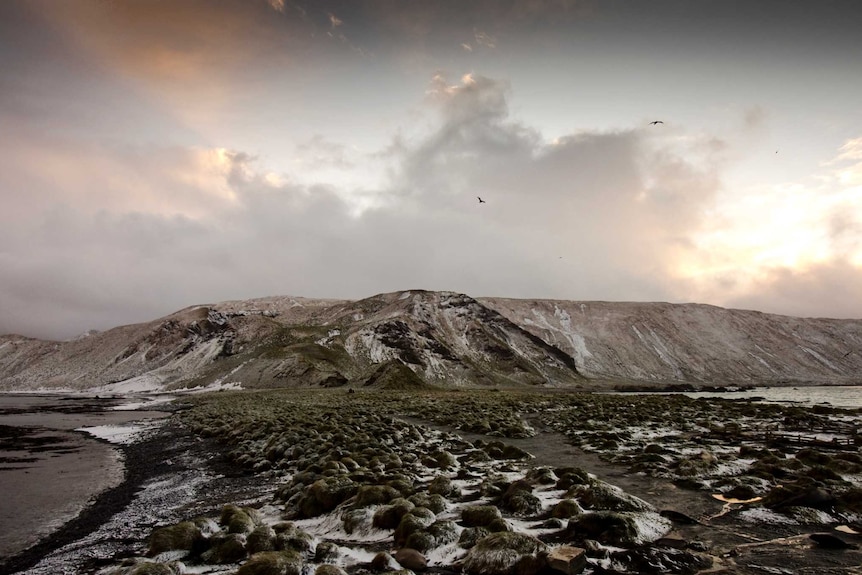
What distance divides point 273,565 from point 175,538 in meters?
3.11

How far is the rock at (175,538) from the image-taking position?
29.1 feet

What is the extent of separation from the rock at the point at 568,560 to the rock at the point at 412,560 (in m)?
2.28

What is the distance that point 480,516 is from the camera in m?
9.58

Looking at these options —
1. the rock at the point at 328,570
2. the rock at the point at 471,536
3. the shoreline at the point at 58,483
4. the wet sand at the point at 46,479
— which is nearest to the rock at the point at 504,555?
the rock at the point at 471,536

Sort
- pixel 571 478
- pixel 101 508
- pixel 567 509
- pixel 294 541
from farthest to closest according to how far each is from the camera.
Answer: pixel 101 508
pixel 571 478
pixel 567 509
pixel 294 541

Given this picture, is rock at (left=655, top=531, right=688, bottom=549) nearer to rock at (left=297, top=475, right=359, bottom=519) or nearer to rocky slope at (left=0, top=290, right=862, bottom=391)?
rock at (left=297, top=475, right=359, bottom=519)

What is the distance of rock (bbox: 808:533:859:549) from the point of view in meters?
7.98

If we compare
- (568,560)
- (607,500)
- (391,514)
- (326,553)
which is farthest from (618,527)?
(326,553)

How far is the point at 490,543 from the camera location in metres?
7.91

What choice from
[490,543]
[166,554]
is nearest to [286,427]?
[166,554]

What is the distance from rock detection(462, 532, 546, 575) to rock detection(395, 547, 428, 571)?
76 centimetres

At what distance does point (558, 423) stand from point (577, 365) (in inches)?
4491

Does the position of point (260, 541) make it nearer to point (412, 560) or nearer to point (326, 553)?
point (326, 553)

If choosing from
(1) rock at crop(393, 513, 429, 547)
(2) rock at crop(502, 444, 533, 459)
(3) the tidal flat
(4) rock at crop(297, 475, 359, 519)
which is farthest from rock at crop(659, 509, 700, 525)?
(2) rock at crop(502, 444, 533, 459)
